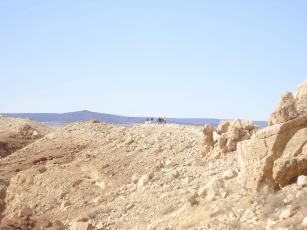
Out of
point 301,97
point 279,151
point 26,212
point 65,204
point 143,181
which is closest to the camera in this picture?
point 279,151

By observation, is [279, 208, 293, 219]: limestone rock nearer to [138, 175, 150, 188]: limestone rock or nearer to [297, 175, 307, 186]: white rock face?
[297, 175, 307, 186]: white rock face

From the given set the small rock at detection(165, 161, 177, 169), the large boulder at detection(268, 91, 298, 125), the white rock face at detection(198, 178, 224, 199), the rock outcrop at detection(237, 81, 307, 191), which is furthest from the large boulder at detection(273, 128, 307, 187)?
the small rock at detection(165, 161, 177, 169)

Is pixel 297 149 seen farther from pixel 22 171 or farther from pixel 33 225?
pixel 22 171

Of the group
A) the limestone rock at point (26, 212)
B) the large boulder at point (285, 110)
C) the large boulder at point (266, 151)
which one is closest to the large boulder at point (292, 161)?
the large boulder at point (266, 151)

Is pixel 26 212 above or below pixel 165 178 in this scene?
below

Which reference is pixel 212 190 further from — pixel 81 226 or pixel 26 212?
pixel 26 212

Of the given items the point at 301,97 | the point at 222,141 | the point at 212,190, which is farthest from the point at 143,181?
the point at 301,97

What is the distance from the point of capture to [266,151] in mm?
9445

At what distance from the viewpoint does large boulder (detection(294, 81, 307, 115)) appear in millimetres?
10071

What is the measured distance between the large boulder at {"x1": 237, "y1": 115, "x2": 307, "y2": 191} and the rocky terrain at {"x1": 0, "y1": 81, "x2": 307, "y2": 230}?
3 centimetres

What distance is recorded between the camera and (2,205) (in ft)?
75.0

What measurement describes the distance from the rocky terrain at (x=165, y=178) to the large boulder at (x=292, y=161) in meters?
0.03

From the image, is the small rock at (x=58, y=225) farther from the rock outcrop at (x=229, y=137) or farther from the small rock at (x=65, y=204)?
the rock outcrop at (x=229, y=137)

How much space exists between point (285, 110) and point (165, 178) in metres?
8.70
